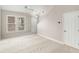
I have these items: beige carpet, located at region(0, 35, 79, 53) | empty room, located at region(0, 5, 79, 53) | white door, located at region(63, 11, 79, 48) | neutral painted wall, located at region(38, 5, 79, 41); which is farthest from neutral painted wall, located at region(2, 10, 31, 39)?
white door, located at region(63, 11, 79, 48)

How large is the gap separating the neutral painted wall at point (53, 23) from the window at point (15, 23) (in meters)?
0.49

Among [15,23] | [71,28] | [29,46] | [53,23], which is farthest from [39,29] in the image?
[71,28]

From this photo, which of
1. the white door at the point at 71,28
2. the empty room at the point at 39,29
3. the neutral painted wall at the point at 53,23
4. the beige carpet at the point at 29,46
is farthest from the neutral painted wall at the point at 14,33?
the white door at the point at 71,28

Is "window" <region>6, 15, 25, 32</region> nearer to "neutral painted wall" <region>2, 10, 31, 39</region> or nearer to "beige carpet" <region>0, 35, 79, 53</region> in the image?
"neutral painted wall" <region>2, 10, 31, 39</region>

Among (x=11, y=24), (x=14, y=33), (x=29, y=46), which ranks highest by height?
(x=11, y=24)

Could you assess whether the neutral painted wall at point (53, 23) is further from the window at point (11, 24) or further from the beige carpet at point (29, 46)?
the window at point (11, 24)

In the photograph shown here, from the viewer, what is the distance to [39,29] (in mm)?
2592

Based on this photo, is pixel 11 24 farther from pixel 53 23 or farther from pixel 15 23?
pixel 53 23

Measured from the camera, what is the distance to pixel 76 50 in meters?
2.35

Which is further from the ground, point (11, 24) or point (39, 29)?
point (11, 24)

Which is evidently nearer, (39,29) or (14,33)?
(14,33)

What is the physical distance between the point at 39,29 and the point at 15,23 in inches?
24.7

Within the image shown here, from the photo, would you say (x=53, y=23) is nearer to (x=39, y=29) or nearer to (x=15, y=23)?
(x=39, y=29)
